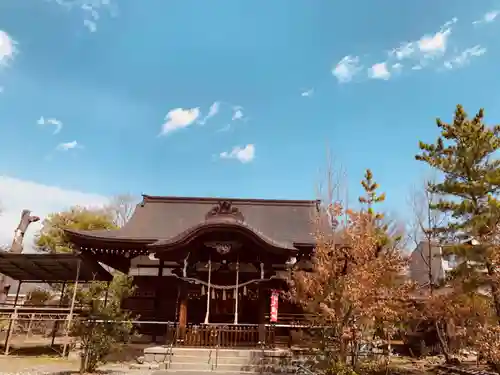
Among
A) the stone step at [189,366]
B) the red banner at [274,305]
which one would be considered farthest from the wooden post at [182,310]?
the red banner at [274,305]

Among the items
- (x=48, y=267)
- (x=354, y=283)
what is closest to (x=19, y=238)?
(x=48, y=267)

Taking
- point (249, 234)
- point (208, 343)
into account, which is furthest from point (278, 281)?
point (208, 343)

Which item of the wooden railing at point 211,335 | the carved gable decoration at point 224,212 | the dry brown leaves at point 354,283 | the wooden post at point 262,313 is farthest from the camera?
the carved gable decoration at point 224,212

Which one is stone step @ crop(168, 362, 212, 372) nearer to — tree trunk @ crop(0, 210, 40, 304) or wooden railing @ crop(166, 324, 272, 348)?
wooden railing @ crop(166, 324, 272, 348)

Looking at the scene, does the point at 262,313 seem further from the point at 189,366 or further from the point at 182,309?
the point at 189,366

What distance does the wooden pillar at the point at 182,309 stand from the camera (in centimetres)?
1357

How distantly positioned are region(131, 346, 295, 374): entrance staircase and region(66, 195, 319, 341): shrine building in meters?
1.08

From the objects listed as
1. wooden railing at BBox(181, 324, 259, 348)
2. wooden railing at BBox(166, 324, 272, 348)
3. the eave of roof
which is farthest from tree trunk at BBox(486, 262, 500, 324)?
wooden railing at BBox(181, 324, 259, 348)

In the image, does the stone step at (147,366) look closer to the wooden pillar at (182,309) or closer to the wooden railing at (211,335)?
the wooden railing at (211,335)

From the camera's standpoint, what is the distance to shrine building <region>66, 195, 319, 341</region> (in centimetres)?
1424

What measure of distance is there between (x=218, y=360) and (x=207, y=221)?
4702 millimetres

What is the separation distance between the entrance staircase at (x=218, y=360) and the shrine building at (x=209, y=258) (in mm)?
1082

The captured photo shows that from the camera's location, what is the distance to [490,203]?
1207 centimetres

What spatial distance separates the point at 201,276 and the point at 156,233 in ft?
15.2
